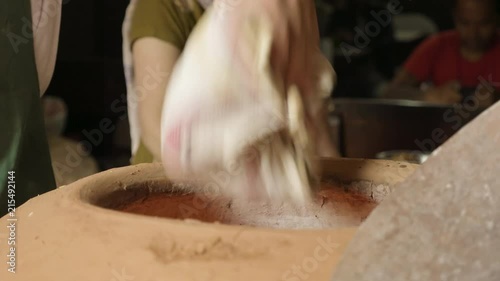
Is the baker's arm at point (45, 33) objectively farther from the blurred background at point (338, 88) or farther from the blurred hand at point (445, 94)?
the blurred hand at point (445, 94)

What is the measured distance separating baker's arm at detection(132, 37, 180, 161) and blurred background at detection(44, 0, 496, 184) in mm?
351

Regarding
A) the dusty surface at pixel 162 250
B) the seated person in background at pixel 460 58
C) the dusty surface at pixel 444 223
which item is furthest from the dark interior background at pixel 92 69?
the dusty surface at pixel 444 223

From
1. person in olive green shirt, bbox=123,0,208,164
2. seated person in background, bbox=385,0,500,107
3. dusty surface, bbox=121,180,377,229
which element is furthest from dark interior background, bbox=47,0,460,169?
dusty surface, bbox=121,180,377,229

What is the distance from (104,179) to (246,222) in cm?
19

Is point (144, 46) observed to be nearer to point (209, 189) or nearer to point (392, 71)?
point (209, 189)

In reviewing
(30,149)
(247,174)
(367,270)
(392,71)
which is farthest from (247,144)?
(392,71)

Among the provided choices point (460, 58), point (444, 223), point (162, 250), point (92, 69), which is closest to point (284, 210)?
point (162, 250)

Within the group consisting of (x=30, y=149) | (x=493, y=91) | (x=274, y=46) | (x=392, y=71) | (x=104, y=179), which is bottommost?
(x=392, y=71)

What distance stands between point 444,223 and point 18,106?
0.81m

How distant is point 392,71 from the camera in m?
3.61

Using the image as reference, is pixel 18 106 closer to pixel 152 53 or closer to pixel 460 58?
pixel 152 53

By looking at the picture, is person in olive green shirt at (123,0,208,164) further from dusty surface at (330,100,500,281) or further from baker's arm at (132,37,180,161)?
dusty surface at (330,100,500,281)

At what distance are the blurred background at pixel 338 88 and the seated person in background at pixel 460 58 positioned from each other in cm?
26

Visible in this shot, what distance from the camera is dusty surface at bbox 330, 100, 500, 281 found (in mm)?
400
